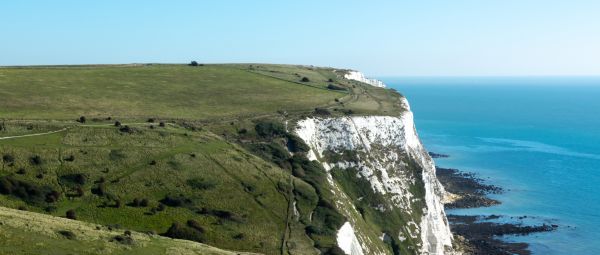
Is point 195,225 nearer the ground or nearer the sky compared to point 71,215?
nearer the ground

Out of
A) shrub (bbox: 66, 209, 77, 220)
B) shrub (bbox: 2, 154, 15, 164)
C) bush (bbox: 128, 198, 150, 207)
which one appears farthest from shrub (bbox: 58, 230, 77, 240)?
shrub (bbox: 2, 154, 15, 164)

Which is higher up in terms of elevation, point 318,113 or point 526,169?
point 318,113

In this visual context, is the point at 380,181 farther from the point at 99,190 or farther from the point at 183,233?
the point at 99,190

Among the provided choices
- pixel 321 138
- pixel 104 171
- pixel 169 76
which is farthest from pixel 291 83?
pixel 104 171

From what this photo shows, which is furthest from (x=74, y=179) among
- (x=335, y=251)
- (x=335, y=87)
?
(x=335, y=87)

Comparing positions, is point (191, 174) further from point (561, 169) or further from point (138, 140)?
point (561, 169)

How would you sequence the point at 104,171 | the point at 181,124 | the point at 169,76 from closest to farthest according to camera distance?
the point at 104,171 < the point at 181,124 < the point at 169,76
